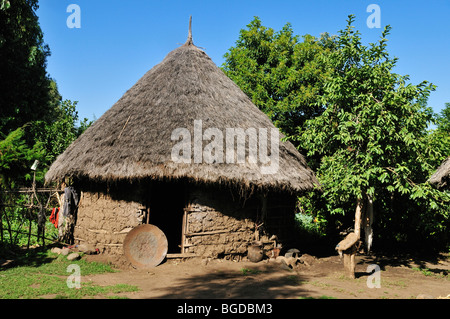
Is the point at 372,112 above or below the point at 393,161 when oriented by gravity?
above

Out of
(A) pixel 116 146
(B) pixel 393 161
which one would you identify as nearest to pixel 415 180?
(B) pixel 393 161

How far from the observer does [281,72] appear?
14.1m

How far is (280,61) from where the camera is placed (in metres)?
14.4

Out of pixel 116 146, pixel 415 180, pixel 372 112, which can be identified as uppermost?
pixel 372 112

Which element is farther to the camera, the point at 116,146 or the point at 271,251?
the point at 271,251

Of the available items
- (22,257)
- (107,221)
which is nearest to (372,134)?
(107,221)

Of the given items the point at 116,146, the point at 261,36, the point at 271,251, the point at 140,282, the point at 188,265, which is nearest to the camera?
the point at 140,282

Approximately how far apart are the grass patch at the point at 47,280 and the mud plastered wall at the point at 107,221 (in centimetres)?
70

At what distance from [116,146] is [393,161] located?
6.10 m

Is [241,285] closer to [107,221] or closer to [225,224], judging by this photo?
[225,224]

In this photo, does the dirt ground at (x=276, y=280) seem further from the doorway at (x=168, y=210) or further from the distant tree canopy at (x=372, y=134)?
the doorway at (x=168, y=210)

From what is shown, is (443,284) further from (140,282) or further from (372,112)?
(140,282)

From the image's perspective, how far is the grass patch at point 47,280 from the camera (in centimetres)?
538
